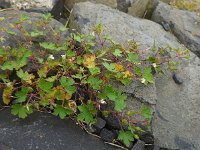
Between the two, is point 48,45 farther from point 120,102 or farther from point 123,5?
point 123,5

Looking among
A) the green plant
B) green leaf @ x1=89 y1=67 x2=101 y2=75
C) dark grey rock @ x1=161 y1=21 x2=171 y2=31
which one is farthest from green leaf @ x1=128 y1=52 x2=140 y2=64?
dark grey rock @ x1=161 y1=21 x2=171 y2=31

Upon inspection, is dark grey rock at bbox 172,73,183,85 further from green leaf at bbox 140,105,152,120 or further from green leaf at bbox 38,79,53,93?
green leaf at bbox 38,79,53,93

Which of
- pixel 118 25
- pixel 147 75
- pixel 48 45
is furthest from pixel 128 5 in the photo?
pixel 48 45

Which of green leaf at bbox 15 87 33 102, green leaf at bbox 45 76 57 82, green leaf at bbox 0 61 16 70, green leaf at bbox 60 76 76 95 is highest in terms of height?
green leaf at bbox 60 76 76 95

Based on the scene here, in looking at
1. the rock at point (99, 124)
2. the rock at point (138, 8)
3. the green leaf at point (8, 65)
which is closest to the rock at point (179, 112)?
the rock at point (99, 124)

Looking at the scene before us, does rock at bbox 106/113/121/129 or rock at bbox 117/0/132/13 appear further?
rock at bbox 117/0/132/13

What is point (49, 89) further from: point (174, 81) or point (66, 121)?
point (174, 81)

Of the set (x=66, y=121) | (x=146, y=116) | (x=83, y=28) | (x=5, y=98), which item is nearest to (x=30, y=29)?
(x=83, y=28)
